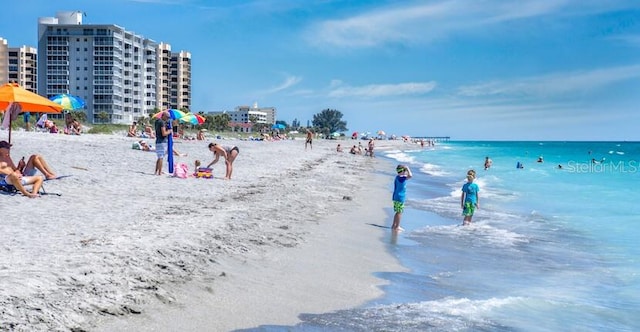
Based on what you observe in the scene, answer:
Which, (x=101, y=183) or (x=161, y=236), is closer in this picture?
(x=161, y=236)

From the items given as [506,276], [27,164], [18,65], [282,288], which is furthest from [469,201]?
[18,65]

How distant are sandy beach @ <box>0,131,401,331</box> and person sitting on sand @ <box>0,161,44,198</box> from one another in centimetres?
28

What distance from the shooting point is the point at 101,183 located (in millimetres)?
13422

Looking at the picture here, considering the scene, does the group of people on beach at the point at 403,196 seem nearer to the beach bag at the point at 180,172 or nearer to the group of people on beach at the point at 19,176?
the group of people on beach at the point at 19,176

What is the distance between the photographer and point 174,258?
653cm

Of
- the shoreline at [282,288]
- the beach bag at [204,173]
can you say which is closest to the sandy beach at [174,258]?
the shoreline at [282,288]

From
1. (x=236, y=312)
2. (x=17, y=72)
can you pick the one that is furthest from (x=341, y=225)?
(x=17, y=72)

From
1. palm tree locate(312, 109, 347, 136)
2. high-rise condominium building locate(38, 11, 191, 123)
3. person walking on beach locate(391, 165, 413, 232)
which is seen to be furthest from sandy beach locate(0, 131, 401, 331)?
palm tree locate(312, 109, 347, 136)

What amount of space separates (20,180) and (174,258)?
5.64 m

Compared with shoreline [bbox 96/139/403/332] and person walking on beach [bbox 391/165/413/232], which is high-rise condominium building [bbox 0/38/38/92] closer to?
person walking on beach [bbox 391/165/413/232]

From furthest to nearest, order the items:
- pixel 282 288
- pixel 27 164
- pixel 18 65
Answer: pixel 18 65, pixel 27 164, pixel 282 288

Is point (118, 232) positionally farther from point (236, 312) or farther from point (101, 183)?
point (101, 183)

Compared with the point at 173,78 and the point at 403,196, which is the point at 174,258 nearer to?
the point at 403,196

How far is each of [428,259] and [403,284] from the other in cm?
190
